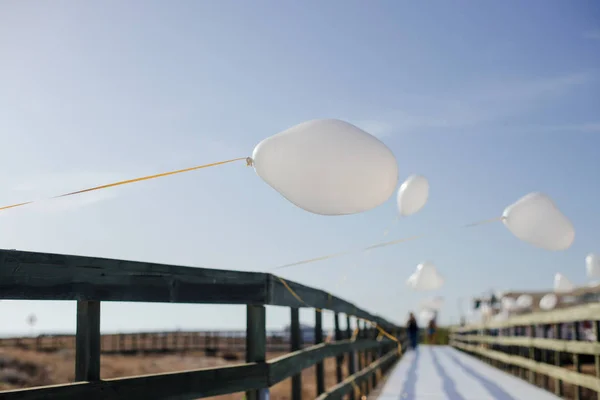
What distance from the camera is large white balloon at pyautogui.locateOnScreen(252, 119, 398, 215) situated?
3.75 metres

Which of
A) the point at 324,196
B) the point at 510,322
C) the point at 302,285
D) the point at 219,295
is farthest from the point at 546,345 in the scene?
the point at 219,295

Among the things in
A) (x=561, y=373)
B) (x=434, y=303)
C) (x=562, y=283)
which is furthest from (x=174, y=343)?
(x=561, y=373)

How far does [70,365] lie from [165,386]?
33.2 meters

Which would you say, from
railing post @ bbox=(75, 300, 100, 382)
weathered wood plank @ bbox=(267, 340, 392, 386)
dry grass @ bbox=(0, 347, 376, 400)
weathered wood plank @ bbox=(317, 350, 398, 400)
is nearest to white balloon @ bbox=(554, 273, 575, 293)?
dry grass @ bbox=(0, 347, 376, 400)

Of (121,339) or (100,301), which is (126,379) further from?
(121,339)

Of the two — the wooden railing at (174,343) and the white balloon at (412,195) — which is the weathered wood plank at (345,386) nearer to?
the white balloon at (412,195)

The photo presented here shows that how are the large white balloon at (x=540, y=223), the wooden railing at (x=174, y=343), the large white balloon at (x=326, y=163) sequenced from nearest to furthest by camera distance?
1. the large white balloon at (x=326, y=163)
2. the large white balloon at (x=540, y=223)
3. the wooden railing at (x=174, y=343)

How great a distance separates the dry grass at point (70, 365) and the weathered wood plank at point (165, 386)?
19.2 metres

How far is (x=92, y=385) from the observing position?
2.43 m

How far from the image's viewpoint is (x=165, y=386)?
2783 millimetres

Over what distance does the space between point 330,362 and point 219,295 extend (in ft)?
109

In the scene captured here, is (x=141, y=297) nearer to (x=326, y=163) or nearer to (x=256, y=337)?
(x=256, y=337)

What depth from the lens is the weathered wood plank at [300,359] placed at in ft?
12.7

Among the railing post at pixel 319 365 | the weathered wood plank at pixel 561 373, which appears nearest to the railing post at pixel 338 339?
the railing post at pixel 319 365
